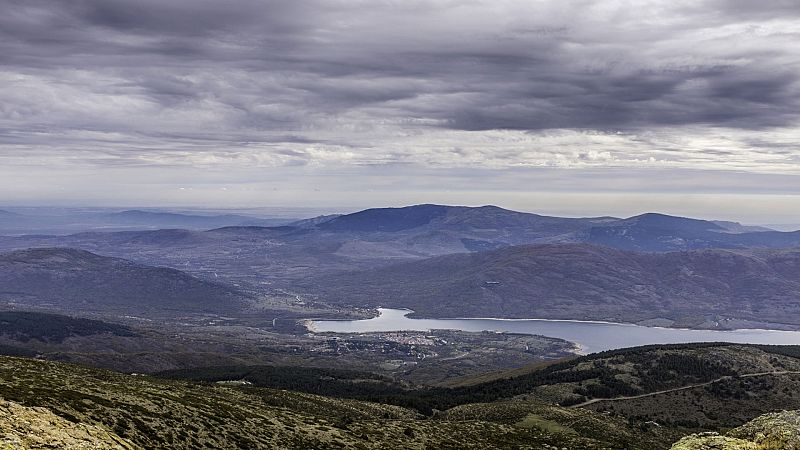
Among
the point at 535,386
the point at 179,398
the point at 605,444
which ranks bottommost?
the point at 535,386

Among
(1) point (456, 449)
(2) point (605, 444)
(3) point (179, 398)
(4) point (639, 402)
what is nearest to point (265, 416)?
(3) point (179, 398)

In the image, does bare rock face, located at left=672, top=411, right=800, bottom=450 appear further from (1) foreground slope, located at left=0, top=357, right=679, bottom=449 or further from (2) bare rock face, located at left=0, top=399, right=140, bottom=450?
(2) bare rock face, located at left=0, top=399, right=140, bottom=450

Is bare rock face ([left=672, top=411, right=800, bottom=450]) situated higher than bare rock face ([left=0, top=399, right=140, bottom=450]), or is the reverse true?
bare rock face ([left=0, top=399, right=140, bottom=450])

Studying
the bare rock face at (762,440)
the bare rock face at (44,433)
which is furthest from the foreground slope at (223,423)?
the bare rock face at (762,440)

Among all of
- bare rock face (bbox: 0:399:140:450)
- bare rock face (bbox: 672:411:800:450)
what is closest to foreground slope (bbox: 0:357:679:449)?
bare rock face (bbox: 0:399:140:450)

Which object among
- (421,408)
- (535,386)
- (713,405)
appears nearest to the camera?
(421,408)

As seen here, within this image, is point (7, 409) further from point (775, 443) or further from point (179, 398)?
point (775, 443)

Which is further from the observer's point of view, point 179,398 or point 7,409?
point 179,398

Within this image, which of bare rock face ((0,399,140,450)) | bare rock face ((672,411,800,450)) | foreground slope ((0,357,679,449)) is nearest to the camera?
bare rock face ((0,399,140,450))
